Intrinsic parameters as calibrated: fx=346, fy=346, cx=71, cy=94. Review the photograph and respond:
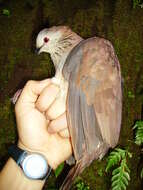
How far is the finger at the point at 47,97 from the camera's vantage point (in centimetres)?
223

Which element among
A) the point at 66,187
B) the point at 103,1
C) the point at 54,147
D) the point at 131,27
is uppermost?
the point at 103,1

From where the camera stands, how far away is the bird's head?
2824 millimetres

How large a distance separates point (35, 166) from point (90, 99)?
0.57m

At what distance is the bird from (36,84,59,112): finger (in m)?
0.10

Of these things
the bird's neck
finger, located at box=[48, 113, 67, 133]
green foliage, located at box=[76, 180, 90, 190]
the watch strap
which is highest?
the bird's neck

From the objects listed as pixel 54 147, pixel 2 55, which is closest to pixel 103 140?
pixel 54 147

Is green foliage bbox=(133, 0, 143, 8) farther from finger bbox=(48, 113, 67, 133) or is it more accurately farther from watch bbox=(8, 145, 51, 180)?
watch bbox=(8, 145, 51, 180)

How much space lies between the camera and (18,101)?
244 cm

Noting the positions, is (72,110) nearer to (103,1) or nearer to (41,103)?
(41,103)

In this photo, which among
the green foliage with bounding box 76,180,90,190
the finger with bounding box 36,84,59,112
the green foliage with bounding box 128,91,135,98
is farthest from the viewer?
the green foliage with bounding box 128,91,135,98

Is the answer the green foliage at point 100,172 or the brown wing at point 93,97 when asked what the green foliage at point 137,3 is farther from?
the green foliage at point 100,172

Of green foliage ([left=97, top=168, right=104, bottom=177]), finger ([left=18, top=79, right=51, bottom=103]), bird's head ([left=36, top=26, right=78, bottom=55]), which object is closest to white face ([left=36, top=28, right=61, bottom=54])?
bird's head ([left=36, top=26, right=78, bottom=55])

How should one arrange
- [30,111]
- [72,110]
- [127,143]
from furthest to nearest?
[127,143], [30,111], [72,110]

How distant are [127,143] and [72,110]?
1670mm
